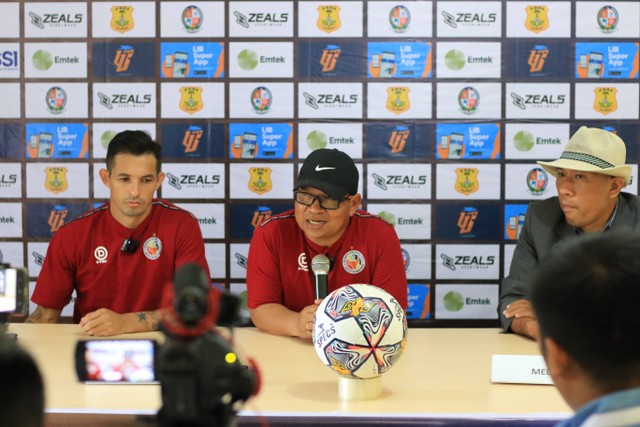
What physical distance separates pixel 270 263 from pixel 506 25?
2.13 meters

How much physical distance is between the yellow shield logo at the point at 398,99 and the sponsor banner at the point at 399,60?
0.22 feet

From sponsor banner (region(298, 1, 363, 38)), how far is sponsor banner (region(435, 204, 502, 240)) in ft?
3.46

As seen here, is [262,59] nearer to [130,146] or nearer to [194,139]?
[194,139]

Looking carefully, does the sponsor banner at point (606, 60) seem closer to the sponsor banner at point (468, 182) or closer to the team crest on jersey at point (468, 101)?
the team crest on jersey at point (468, 101)

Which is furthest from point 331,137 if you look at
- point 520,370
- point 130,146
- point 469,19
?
point 520,370

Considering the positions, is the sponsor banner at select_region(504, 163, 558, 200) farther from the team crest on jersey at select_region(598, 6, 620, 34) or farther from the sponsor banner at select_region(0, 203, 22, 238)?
the sponsor banner at select_region(0, 203, 22, 238)

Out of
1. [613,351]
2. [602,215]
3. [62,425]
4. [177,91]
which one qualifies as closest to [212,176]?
[177,91]

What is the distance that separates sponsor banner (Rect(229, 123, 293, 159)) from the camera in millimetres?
4105

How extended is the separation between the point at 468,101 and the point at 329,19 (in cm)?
85

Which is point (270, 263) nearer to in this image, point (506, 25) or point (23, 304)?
point (23, 304)

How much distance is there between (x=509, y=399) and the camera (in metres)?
1.81

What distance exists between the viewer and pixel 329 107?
13.4 feet

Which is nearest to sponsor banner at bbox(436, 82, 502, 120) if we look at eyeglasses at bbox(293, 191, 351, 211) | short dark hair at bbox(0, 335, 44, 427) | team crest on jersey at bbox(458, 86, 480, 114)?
team crest on jersey at bbox(458, 86, 480, 114)

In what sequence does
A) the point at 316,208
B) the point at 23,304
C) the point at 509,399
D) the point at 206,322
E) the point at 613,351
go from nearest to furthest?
the point at 206,322, the point at 613,351, the point at 23,304, the point at 509,399, the point at 316,208
